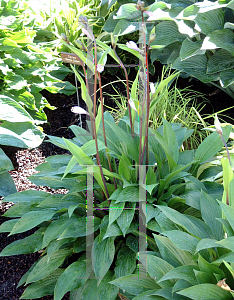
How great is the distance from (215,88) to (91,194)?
1891mm

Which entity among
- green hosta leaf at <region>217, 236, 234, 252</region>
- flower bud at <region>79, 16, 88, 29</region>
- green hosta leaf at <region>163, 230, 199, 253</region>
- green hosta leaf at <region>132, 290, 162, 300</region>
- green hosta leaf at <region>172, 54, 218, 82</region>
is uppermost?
green hosta leaf at <region>172, 54, 218, 82</region>

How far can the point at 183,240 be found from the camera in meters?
1.00

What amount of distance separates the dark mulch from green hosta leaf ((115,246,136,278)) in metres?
0.41

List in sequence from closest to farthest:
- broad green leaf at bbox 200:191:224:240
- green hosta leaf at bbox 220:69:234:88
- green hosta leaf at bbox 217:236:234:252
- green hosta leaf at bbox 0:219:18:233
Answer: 1. green hosta leaf at bbox 217:236:234:252
2. broad green leaf at bbox 200:191:224:240
3. green hosta leaf at bbox 0:219:18:233
4. green hosta leaf at bbox 220:69:234:88

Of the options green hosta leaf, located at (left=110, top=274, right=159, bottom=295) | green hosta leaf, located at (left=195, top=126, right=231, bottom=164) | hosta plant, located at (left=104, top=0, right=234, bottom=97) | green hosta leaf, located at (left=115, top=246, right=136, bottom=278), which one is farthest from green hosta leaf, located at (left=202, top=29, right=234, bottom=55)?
green hosta leaf, located at (left=110, top=274, right=159, bottom=295)

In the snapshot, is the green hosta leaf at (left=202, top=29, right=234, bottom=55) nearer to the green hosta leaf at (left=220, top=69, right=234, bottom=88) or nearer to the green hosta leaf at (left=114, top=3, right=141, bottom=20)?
the green hosta leaf at (left=220, top=69, right=234, bottom=88)

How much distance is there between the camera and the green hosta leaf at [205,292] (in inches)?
33.8

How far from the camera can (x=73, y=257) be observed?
57.0 inches

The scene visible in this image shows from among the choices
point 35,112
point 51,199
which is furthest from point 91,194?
point 35,112

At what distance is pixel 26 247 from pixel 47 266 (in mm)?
151

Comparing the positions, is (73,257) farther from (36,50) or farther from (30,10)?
(30,10)

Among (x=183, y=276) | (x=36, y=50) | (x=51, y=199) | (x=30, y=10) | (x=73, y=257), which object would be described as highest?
(x=30, y=10)

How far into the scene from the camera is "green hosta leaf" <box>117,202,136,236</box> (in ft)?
3.77

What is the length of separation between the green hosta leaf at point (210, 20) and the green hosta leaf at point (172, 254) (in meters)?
1.48
